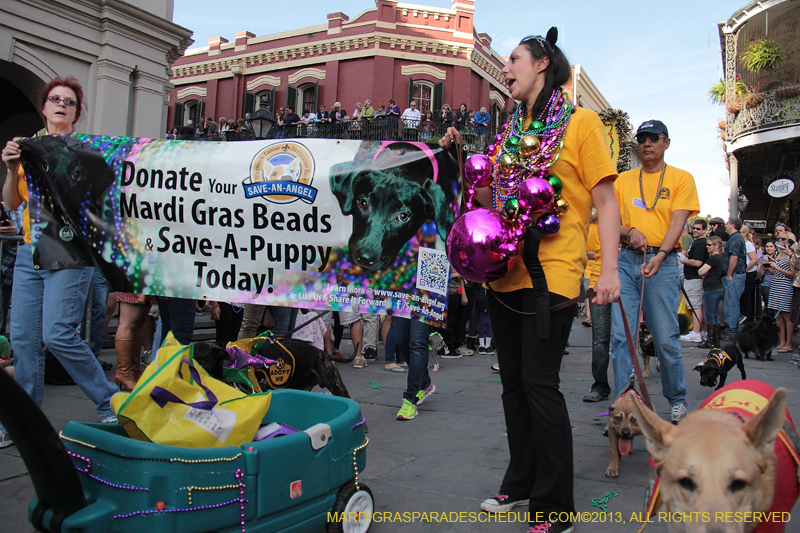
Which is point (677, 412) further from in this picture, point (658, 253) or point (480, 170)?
point (480, 170)

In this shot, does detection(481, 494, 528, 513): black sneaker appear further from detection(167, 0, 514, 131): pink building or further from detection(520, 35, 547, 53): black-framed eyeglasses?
detection(167, 0, 514, 131): pink building

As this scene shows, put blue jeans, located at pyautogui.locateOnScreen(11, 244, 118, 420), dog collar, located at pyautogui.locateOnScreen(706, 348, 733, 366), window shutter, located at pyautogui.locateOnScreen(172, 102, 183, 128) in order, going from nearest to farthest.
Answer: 1. blue jeans, located at pyautogui.locateOnScreen(11, 244, 118, 420)
2. dog collar, located at pyautogui.locateOnScreen(706, 348, 733, 366)
3. window shutter, located at pyautogui.locateOnScreen(172, 102, 183, 128)

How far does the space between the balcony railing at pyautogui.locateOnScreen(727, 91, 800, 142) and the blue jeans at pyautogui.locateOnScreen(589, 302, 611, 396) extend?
19.4 m

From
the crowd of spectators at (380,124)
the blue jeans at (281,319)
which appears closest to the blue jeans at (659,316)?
the blue jeans at (281,319)

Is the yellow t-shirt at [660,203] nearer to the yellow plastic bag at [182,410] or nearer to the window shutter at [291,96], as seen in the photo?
the yellow plastic bag at [182,410]

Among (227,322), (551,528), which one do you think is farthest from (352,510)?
(227,322)

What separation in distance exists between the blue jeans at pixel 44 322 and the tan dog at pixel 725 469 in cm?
334

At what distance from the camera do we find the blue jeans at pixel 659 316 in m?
4.21

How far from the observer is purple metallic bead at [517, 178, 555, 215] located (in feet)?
8.13

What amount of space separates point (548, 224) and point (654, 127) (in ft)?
7.67

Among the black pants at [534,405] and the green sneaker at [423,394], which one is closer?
the black pants at [534,405]

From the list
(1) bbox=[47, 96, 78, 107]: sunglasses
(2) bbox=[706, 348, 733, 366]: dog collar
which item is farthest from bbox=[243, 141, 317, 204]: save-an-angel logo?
(2) bbox=[706, 348, 733, 366]: dog collar

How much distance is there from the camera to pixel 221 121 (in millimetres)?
25375

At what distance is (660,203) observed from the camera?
4.32 metres
